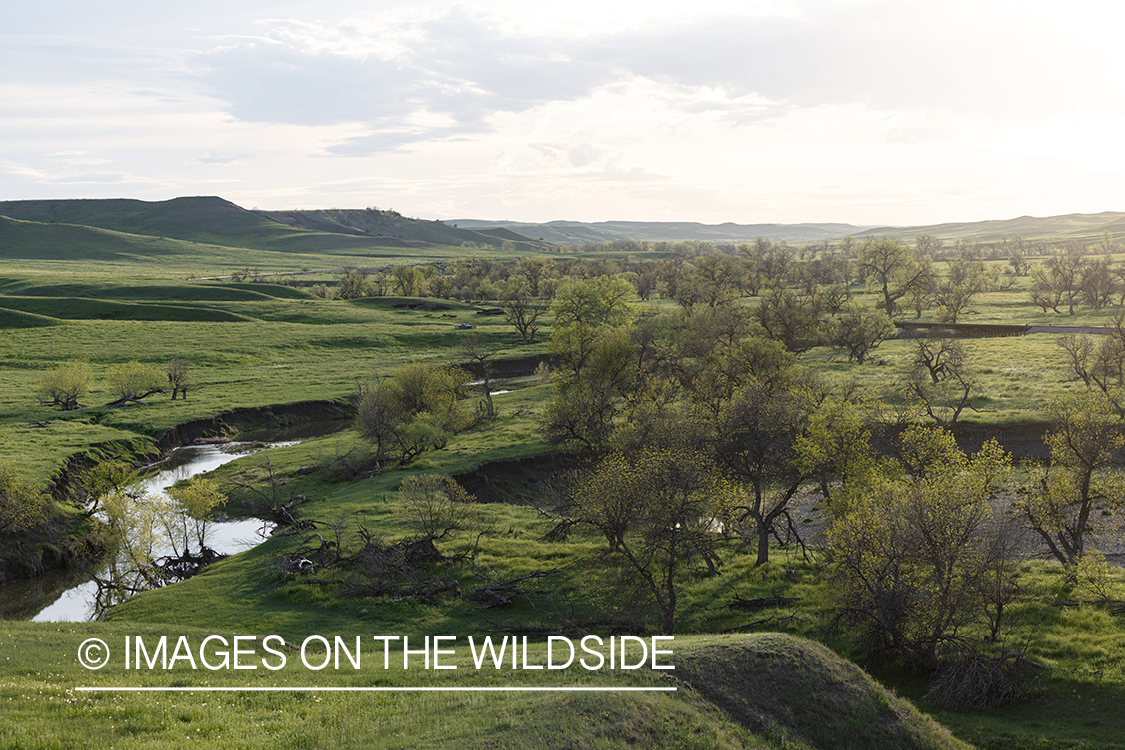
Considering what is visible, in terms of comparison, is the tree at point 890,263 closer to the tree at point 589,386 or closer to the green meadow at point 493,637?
the green meadow at point 493,637

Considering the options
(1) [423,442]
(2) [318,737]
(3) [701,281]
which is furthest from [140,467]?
(3) [701,281]

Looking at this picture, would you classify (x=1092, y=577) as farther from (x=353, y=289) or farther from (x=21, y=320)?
(x=353, y=289)

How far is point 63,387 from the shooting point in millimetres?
70688

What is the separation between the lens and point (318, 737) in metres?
16.5

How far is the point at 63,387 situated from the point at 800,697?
77247 mm

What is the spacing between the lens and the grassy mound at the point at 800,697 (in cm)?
2061

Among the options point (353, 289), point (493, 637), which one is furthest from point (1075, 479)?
point (353, 289)

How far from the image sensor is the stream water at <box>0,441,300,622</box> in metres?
35.5

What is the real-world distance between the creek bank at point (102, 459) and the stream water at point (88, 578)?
1.06m

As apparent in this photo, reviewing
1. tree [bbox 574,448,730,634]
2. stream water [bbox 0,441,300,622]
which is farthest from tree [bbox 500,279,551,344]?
tree [bbox 574,448,730,634]

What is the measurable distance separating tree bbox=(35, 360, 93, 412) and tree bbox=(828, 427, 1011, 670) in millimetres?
74826

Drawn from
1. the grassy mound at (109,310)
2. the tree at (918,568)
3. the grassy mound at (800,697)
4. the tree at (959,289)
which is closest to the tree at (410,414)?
the tree at (918,568)

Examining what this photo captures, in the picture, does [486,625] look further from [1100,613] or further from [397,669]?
[1100,613]

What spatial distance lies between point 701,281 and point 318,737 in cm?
11023
